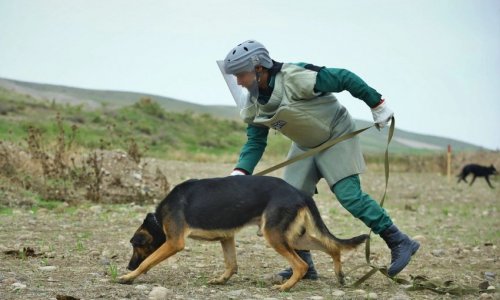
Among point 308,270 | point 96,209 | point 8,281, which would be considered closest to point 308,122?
point 308,270

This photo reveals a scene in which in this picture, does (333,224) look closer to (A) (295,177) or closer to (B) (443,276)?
(B) (443,276)

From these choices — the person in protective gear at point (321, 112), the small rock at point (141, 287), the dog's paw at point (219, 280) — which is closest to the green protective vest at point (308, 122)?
the person in protective gear at point (321, 112)

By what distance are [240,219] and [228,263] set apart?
80cm

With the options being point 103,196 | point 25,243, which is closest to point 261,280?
point 25,243

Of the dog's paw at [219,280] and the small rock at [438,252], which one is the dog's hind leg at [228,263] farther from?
the small rock at [438,252]

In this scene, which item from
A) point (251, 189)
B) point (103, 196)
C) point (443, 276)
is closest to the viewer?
point (251, 189)

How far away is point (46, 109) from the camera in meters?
46.4

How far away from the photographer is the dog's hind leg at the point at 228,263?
286 inches

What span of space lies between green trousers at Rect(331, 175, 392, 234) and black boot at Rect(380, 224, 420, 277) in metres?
0.08

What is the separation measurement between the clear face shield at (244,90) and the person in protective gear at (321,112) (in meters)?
0.01

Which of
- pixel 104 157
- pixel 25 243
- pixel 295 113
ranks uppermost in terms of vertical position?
pixel 295 113

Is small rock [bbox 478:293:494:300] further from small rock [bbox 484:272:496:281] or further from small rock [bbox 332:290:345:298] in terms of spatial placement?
small rock [bbox 484:272:496:281]

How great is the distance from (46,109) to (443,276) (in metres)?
41.1

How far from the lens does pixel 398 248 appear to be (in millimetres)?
7074
